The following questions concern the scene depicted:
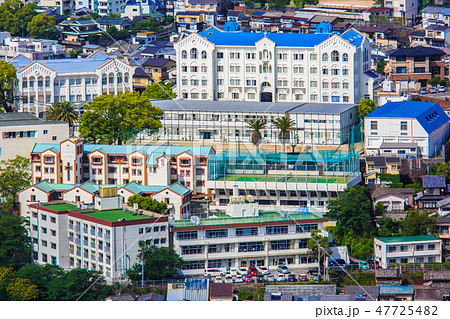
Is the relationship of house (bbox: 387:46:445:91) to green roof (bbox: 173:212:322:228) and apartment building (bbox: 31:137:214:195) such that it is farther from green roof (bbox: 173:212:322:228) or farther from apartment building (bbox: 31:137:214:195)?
green roof (bbox: 173:212:322:228)

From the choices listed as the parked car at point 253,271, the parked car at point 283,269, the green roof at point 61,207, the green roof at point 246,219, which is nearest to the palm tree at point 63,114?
the green roof at point 61,207

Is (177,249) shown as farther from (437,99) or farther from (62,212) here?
(437,99)

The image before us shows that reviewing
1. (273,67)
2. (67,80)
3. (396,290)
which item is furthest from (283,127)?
(396,290)

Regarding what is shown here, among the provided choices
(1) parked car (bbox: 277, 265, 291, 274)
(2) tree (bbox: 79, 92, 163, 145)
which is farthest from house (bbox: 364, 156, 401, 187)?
(2) tree (bbox: 79, 92, 163, 145)

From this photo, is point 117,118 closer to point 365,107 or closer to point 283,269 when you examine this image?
point 365,107

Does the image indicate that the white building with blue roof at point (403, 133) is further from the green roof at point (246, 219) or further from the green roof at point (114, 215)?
the green roof at point (114, 215)

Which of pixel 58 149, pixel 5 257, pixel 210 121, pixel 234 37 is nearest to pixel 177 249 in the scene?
pixel 5 257

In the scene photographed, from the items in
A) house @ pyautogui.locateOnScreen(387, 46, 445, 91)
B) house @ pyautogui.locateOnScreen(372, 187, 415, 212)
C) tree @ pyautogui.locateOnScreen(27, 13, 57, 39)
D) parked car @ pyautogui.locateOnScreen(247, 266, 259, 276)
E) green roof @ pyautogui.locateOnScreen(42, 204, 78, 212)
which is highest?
tree @ pyautogui.locateOnScreen(27, 13, 57, 39)
